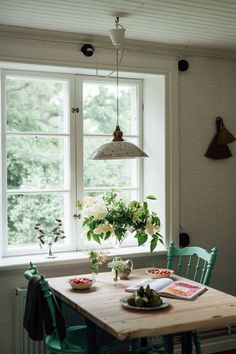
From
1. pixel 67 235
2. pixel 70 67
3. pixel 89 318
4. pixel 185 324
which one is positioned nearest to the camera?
pixel 185 324

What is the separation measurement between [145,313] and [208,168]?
5.92 ft

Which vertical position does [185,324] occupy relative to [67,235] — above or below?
below

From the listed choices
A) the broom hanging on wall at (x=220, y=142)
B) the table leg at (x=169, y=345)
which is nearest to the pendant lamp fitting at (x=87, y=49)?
the broom hanging on wall at (x=220, y=142)

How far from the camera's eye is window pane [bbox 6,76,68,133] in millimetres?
3635

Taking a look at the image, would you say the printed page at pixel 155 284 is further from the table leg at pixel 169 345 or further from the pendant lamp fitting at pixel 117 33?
the pendant lamp fitting at pixel 117 33

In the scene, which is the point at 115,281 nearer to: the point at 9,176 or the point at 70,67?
the point at 9,176

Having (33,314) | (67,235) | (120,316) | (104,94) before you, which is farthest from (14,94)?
(120,316)

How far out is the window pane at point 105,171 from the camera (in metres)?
3.88

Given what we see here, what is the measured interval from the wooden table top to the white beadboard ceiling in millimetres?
1641

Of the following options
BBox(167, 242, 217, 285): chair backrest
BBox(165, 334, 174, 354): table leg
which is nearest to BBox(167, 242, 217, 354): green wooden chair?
BBox(167, 242, 217, 285): chair backrest

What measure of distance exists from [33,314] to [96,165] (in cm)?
149

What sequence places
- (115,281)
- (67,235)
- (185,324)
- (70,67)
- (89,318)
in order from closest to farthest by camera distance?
(185,324) < (89,318) < (115,281) < (70,67) < (67,235)

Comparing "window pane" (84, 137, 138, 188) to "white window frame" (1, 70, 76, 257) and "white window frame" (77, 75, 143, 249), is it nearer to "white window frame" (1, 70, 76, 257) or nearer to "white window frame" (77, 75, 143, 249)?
"white window frame" (77, 75, 143, 249)

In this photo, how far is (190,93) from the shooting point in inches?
156
